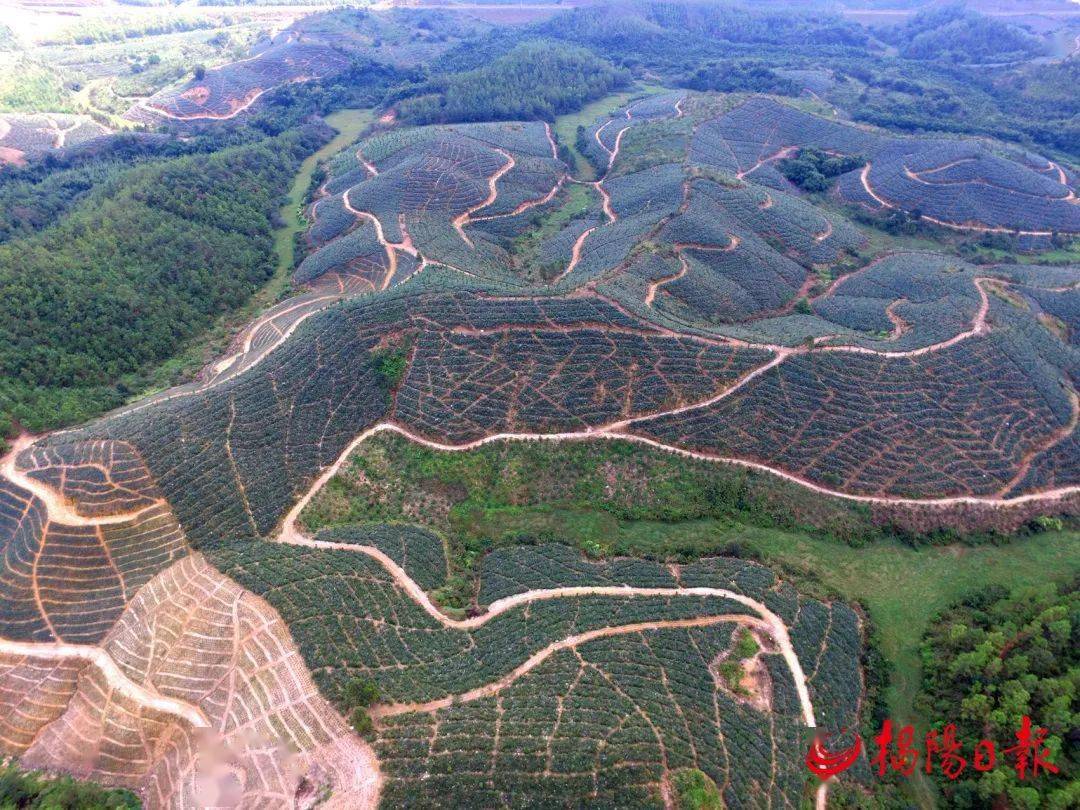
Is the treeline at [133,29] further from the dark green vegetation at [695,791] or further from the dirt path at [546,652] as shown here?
the dark green vegetation at [695,791]

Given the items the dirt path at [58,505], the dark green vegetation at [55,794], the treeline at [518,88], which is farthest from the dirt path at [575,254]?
the dark green vegetation at [55,794]

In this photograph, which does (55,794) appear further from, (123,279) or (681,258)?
(681,258)

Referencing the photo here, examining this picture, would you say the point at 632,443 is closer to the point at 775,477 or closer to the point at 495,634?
the point at 775,477

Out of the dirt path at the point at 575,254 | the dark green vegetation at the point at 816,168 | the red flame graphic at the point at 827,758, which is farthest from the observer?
the dark green vegetation at the point at 816,168

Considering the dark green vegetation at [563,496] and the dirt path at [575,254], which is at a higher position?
the dirt path at [575,254]

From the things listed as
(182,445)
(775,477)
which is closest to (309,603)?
(182,445)

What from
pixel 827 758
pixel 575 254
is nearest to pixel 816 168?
pixel 575 254
